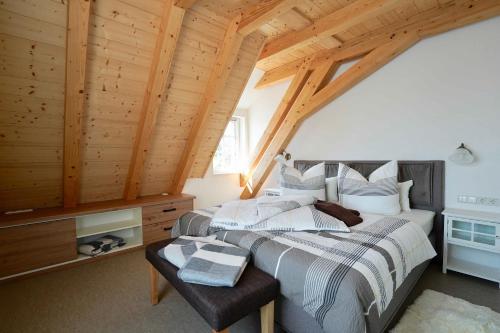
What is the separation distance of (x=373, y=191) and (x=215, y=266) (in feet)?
5.91

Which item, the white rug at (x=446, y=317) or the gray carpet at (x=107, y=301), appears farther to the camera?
the gray carpet at (x=107, y=301)

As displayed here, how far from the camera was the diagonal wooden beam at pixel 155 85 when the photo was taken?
6.88 ft

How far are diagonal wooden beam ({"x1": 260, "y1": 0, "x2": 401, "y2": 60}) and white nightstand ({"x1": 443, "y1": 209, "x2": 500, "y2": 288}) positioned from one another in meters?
1.92

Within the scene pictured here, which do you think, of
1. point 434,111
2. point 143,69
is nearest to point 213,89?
point 143,69

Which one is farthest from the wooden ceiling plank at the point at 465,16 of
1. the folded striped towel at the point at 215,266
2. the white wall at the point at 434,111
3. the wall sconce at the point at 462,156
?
the folded striped towel at the point at 215,266

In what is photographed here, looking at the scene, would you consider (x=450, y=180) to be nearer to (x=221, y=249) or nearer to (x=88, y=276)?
(x=221, y=249)

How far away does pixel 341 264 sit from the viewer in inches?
53.5

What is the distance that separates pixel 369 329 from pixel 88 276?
252 centimetres

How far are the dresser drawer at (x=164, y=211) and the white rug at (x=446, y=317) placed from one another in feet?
8.88

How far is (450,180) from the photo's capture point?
2.49 m

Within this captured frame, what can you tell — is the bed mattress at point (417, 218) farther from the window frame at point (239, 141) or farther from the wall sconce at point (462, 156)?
the window frame at point (239, 141)

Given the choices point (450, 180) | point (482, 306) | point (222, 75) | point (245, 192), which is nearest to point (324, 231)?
point (482, 306)

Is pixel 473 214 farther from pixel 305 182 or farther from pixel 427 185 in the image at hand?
pixel 305 182

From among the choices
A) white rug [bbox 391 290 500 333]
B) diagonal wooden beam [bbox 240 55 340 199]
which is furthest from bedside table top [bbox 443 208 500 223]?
diagonal wooden beam [bbox 240 55 340 199]
